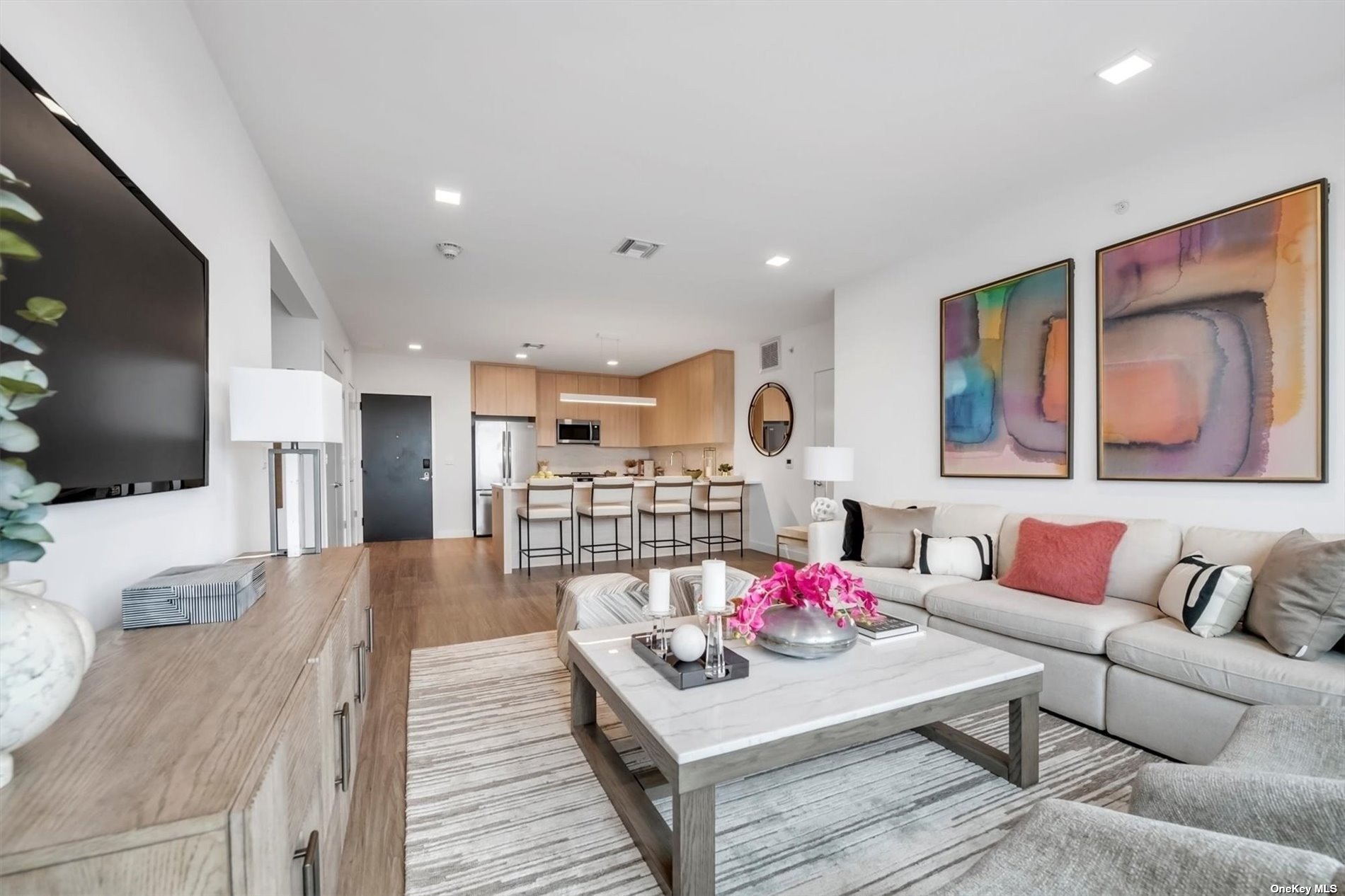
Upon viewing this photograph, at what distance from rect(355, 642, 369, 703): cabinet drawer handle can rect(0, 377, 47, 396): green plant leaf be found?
1.66 metres

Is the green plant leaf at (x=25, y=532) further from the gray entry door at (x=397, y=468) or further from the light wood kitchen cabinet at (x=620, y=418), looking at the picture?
the light wood kitchen cabinet at (x=620, y=418)

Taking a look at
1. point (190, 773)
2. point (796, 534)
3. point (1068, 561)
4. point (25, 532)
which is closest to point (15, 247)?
point (25, 532)

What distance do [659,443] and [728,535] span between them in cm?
229

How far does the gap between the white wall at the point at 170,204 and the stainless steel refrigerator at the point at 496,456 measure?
5.41m

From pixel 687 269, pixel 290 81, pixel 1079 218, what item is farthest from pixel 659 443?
pixel 290 81

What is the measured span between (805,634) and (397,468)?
23.5ft

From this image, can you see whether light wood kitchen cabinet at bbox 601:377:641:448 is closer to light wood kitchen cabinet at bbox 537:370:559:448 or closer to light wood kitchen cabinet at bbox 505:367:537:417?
light wood kitchen cabinet at bbox 537:370:559:448

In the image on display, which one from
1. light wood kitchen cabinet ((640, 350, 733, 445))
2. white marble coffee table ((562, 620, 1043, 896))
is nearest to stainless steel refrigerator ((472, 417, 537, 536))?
light wood kitchen cabinet ((640, 350, 733, 445))

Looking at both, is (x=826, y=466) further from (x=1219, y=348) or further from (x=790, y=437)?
(x=1219, y=348)

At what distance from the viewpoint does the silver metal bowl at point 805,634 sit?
6.43 ft

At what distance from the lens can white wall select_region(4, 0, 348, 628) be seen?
1.22 metres

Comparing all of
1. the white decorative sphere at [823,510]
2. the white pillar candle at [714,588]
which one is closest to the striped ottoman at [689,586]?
the white pillar candle at [714,588]

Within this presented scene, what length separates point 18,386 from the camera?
2.12ft

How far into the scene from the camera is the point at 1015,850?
90cm
